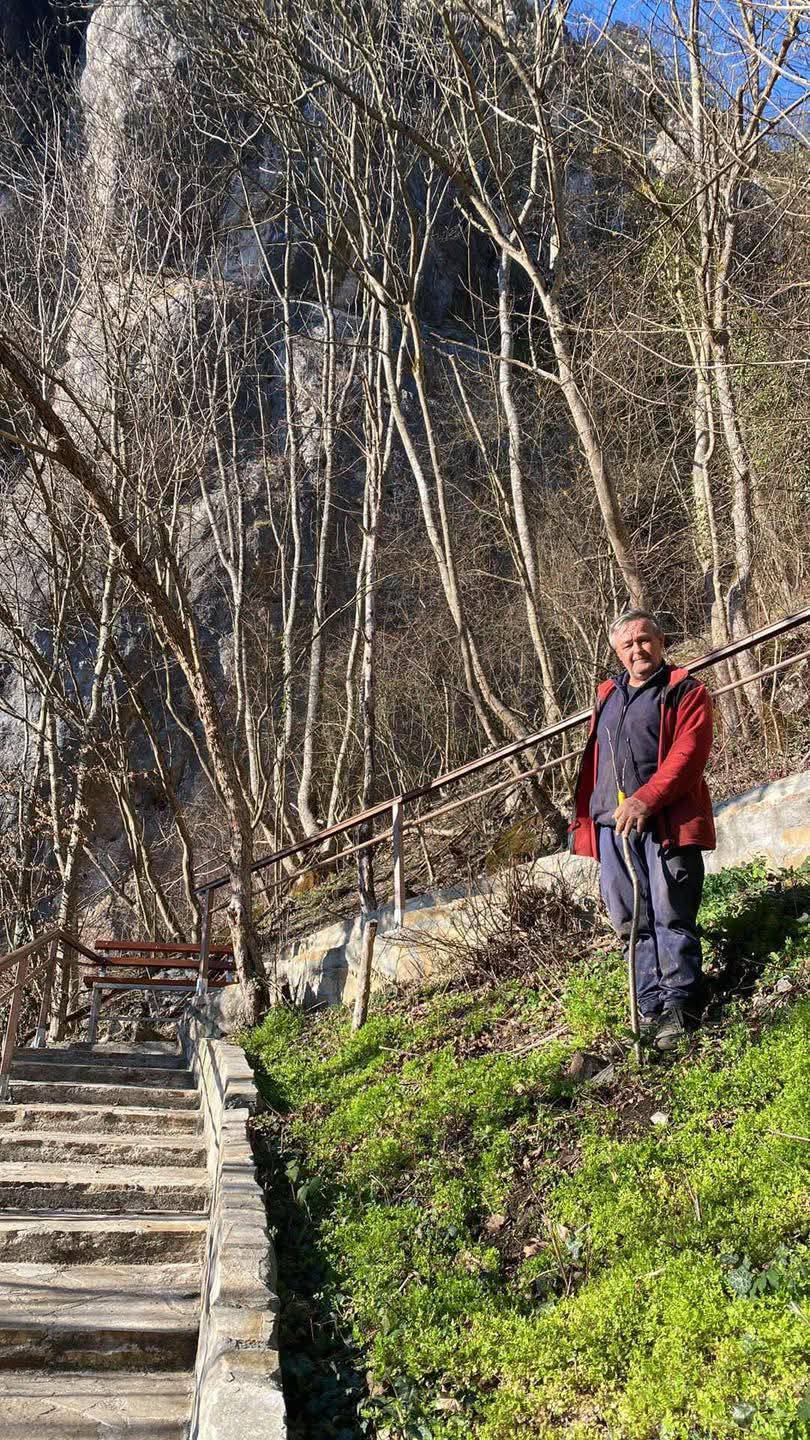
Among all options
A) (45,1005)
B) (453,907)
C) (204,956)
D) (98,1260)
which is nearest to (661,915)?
(453,907)

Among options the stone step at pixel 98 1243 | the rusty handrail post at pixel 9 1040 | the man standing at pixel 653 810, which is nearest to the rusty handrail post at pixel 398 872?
the rusty handrail post at pixel 9 1040

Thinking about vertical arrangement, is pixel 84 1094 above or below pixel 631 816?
below

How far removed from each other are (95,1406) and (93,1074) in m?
4.09

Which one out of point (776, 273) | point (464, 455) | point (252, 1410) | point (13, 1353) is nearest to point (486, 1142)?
point (252, 1410)

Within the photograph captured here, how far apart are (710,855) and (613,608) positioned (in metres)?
5.45

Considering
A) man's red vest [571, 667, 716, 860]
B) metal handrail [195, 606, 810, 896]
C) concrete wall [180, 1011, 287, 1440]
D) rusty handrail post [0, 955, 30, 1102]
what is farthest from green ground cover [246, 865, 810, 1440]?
rusty handrail post [0, 955, 30, 1102]

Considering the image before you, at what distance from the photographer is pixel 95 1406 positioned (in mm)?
3574

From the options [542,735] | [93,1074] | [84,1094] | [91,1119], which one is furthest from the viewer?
[93,1074]

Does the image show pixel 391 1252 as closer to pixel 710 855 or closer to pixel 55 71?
pixel 710 855

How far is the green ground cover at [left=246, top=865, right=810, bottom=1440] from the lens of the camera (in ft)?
8.70

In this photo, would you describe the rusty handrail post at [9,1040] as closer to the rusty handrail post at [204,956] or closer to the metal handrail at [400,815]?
the metal handrail at [400,815]

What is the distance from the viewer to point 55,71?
24.0m

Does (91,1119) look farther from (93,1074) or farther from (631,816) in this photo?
(631,816)

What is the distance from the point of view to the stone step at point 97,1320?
3.85 m
